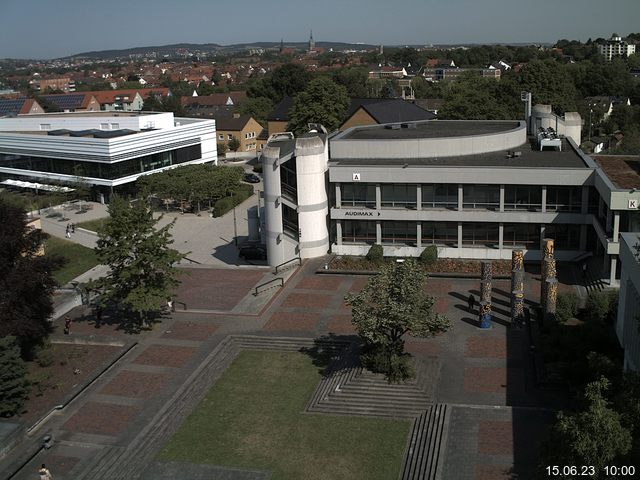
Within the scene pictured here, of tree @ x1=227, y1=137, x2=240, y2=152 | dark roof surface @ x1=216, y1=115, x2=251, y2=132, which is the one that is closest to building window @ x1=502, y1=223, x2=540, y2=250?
tree @ x1=227, y1=137, x2=240, y2=152

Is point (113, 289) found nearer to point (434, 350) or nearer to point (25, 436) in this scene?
point (25, 436)

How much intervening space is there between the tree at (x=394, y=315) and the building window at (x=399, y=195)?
1616 cm

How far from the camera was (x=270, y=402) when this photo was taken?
27.3 m

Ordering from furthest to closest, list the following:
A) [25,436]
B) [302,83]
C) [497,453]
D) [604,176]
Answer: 1. [302,83]
2. [604,176]
3. [25,436]
4. [497,453]

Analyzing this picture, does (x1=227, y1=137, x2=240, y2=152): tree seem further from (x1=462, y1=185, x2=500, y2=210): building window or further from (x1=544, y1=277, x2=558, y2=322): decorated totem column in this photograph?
(x1=544, y1=277, x2=558, y2=322): decorated totem column

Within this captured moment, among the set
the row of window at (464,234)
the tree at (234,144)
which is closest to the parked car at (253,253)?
the row of window at (464,234)

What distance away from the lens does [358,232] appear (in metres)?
45.1

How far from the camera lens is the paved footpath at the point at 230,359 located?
2333 centimetres

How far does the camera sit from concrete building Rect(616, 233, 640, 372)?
79.6 feet

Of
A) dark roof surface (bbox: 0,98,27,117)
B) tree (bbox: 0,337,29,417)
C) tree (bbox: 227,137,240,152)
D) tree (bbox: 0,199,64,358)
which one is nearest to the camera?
tree (bbox: 0,337,29,417)

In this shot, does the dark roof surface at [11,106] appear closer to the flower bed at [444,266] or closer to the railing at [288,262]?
the railing at [288,262]

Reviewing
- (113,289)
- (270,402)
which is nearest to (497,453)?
(270,402)

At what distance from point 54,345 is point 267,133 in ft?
241

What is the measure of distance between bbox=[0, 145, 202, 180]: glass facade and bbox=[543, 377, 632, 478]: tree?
62.1m
